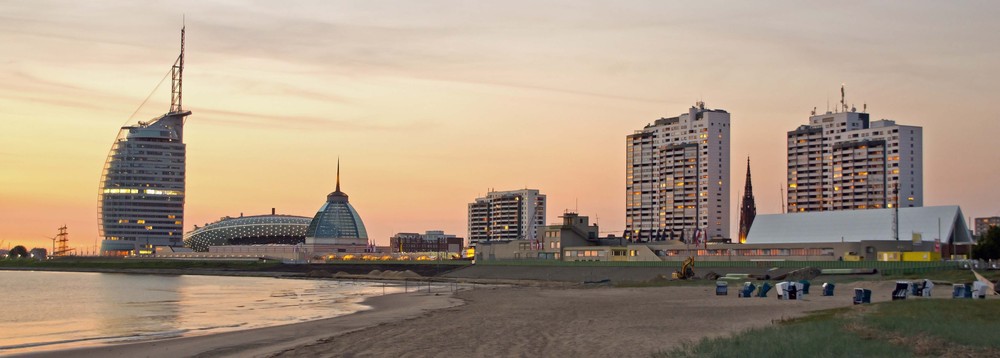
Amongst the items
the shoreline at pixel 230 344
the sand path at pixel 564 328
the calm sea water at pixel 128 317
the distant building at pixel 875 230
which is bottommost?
the calm sea water at pixel 128 317

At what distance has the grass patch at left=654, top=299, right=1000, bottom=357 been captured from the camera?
21.7 metres

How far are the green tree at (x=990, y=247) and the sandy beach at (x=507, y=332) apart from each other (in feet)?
236

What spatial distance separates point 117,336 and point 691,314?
89.9 feet

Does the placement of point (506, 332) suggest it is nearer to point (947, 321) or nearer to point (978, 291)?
point (947, 321)

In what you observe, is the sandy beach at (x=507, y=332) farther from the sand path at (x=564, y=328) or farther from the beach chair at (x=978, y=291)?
the beach chair at (x=978, y=291)

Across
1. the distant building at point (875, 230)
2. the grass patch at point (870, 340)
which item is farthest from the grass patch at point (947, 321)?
the distant building at point (875, 230)

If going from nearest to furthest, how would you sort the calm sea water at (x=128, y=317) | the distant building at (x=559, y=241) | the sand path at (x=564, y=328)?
1. the sand path at (x=564, y=328)
2. the calm sea water at (x=128, y=317)
3. the distant building at (x=559, y=241)

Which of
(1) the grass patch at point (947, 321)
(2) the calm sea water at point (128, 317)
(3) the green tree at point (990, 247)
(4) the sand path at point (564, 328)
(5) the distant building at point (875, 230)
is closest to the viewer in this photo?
(1) the grass patch at point (947, 321)

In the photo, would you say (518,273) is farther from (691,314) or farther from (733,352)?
(733,352)

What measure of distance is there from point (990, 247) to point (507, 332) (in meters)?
100

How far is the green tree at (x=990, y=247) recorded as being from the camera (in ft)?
378

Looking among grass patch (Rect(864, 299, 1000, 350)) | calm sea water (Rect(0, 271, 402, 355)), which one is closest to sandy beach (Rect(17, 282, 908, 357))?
calm sea water (Rect(0, 271, 402, 355))

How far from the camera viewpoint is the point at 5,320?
2297 inches

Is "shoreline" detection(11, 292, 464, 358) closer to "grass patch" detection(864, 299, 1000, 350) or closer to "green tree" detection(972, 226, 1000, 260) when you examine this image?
"grass patch" detection(864, 299, 1000, 350)
